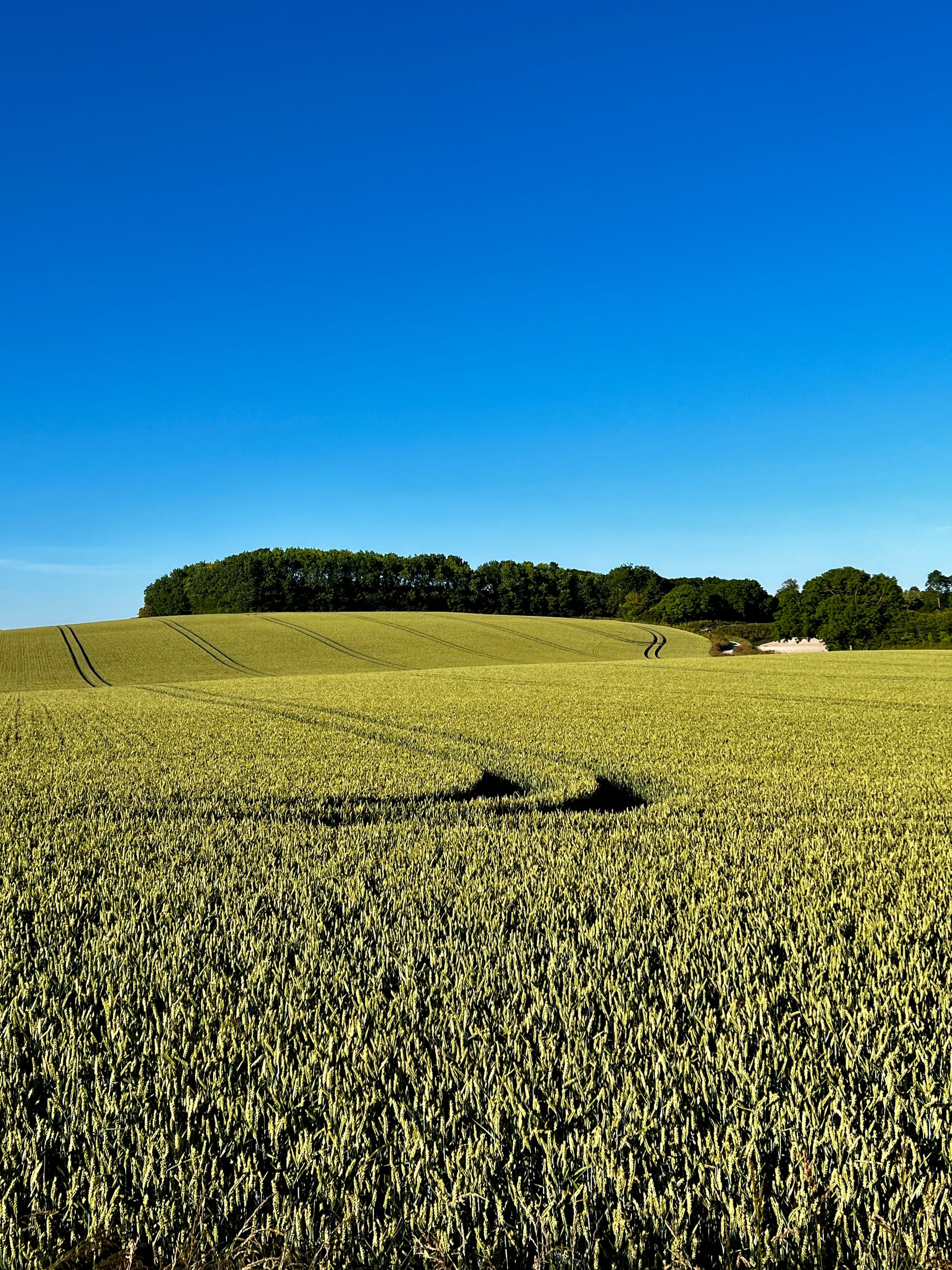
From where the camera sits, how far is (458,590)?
124312 mm

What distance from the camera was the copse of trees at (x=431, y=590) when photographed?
11350 centimetres

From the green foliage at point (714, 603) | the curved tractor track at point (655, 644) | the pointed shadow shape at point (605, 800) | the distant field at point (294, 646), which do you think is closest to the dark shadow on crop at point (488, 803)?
the pointed shadow shape at point (605, 800)

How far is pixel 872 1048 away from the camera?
2998mm

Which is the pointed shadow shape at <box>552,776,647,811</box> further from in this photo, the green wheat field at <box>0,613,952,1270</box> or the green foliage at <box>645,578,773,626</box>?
the green foliage at <box>645,578,773,626</box>

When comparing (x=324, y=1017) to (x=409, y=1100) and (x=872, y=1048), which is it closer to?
(x=409, y=1100)

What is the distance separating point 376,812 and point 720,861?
3.98 metres

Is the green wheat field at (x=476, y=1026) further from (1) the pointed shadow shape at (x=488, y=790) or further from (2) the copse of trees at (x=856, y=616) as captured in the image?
(2) the copse of trees at (x=856, y=616)

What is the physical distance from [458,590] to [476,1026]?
121472 millimetres

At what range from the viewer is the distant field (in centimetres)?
4700

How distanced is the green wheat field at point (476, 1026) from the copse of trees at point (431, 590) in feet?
343

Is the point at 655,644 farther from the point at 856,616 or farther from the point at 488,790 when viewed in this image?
the point at 488,790

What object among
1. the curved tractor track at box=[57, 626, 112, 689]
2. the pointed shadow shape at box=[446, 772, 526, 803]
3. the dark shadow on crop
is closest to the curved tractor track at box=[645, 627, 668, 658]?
the curved tractor track at box=[57, 626, 112, 689]

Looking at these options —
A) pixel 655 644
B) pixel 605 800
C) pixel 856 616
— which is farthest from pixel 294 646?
pixel 856 616

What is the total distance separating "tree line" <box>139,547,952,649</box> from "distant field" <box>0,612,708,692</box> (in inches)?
1151
